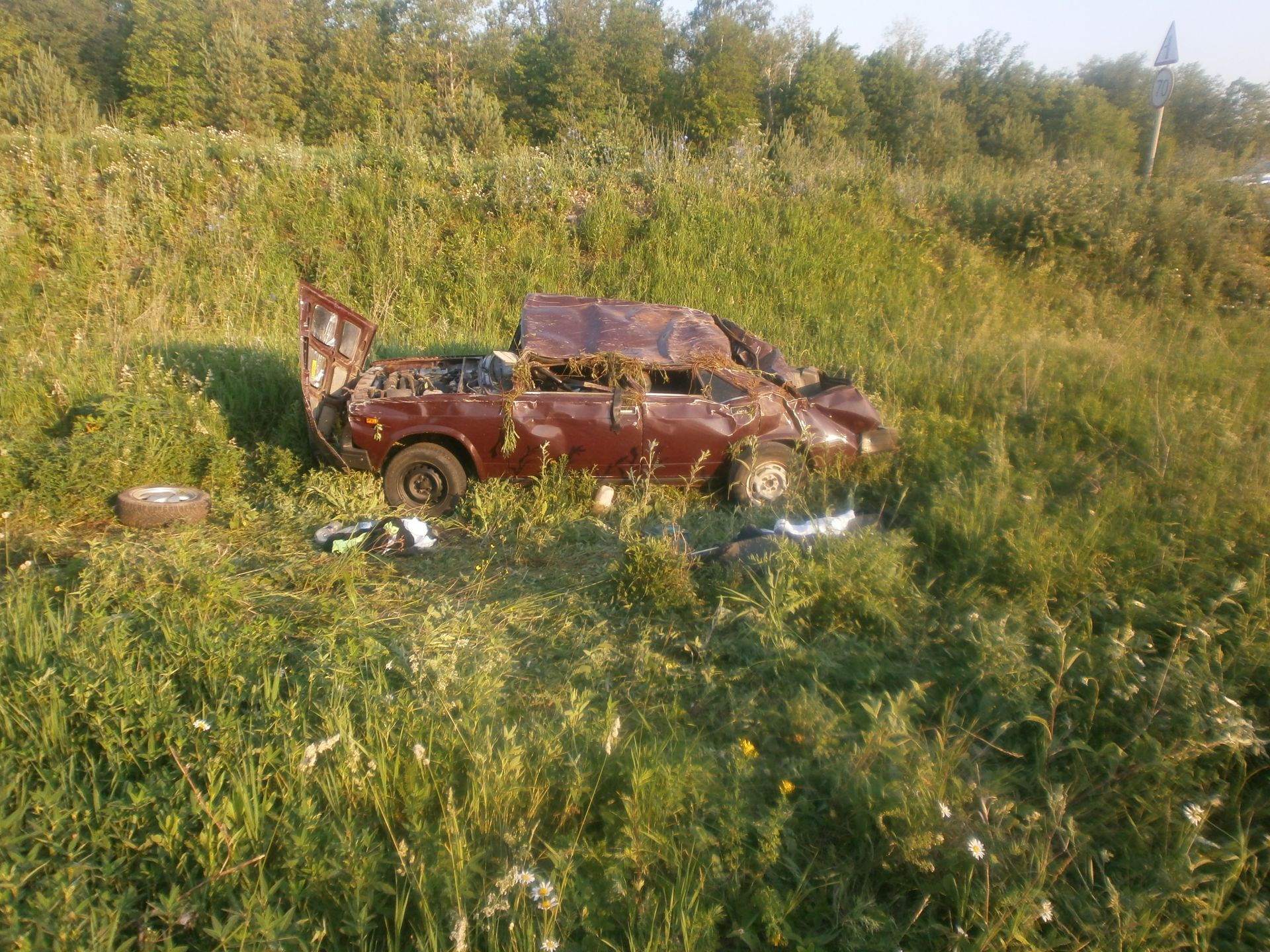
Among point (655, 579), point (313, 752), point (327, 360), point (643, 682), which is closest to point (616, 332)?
point (327, 360)

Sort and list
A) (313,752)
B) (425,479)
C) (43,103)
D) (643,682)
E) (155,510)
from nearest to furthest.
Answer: (313,752), (643,682), (155,510), (425,479), (43,103)

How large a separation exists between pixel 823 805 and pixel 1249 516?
4.06 meters

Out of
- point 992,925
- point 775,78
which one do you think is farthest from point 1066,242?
point 775,78

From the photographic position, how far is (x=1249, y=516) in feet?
17.5

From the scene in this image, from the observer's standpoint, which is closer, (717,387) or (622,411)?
(622,411)

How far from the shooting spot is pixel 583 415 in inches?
262

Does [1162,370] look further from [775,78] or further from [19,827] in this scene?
[775,78]

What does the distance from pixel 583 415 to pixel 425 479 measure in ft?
5.04

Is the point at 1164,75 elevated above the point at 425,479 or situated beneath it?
elevated above

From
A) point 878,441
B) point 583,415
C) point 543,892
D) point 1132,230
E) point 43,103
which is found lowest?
point 543,892

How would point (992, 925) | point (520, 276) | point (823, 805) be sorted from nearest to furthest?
point (992, 925), point (823, 805), point (520, 276)

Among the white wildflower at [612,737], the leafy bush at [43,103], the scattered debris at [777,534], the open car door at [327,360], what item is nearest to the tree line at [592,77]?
the leafy bush at [43,103]

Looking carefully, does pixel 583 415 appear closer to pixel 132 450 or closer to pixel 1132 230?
pixel 132 450

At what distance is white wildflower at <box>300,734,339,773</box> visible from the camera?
316 cm
